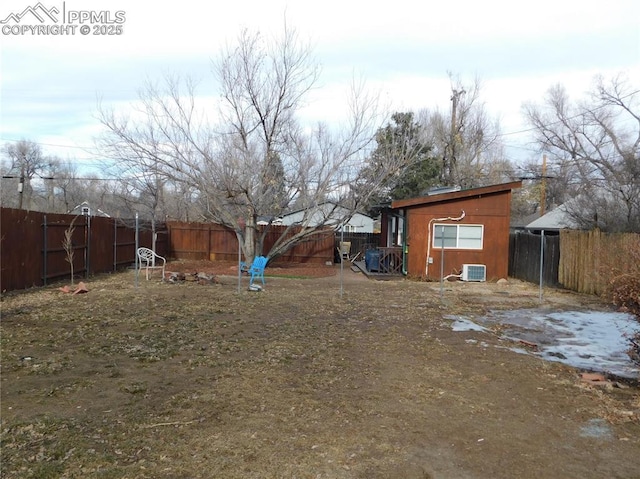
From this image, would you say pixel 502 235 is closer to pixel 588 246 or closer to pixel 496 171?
pixel 588 246

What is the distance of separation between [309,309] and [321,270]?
9.97 metres

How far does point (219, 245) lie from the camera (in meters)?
24.0

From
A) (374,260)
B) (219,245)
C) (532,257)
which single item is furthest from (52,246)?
(532,257)

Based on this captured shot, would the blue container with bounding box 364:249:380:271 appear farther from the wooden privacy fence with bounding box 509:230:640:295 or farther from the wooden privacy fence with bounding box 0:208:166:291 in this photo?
the wooden privacy fence with bounding box 0:208:166:291

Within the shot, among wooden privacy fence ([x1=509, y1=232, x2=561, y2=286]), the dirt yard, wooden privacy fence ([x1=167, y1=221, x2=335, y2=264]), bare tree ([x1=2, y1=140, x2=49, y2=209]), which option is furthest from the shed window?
bare tree ([x1=2, y1=140, x2=49, y2=209])

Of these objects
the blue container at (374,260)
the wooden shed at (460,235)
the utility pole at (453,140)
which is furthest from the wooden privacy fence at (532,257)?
the utility pole at (453,140)

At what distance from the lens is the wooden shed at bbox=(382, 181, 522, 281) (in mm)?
17219

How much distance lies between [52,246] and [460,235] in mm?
12487

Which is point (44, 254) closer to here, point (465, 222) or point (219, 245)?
point (219, 245)

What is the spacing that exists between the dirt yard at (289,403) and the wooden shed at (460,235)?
854 centimetres

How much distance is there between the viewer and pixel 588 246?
14.1m

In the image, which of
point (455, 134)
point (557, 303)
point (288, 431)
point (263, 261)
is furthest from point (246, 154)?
point (455, 134)

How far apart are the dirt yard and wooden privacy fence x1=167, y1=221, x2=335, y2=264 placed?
14.6m

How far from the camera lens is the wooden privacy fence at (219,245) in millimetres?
23578
